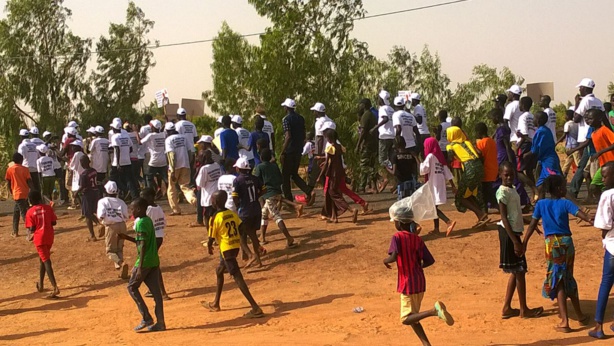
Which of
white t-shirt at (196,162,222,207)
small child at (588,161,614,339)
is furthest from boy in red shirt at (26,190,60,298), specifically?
small child at (588,161,614,339)

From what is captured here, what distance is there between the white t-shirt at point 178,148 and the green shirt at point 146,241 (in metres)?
6.06

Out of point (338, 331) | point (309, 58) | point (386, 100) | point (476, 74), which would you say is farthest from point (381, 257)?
point (476, 74)

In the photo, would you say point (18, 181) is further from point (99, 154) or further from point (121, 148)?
point (121, 148)

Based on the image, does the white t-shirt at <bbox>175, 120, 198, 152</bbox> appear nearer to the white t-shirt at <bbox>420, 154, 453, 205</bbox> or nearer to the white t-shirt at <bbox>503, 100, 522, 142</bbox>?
the white t-shirt at <bbox>420, 154, 453, 205</bbox>

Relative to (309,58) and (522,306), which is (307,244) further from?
(309,58)

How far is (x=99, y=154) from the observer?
18.8m

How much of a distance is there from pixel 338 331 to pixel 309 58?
44.1 feet

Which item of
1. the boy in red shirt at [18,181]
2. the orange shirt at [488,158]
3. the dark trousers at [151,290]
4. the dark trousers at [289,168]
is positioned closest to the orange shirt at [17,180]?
the boy in red shirt at [18,181]

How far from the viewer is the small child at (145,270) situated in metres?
10.9

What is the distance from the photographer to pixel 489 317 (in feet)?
33.7

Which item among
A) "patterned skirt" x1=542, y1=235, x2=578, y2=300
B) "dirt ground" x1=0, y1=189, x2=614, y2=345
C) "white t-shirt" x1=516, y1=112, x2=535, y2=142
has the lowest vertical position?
"dirt ground" x1=0, y1=189, x2=614, y2=345

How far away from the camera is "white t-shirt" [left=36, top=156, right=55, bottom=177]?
64.3 feet

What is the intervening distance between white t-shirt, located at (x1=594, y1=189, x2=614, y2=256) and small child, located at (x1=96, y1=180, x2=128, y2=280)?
7.78m

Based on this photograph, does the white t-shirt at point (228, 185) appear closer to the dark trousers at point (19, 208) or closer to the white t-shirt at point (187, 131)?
the white t-shirt at point (187, 131)
